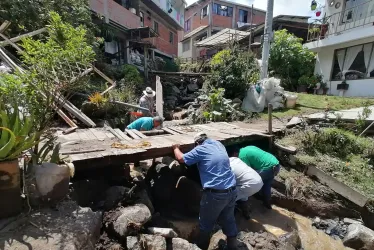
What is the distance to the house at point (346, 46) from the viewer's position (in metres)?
11.6

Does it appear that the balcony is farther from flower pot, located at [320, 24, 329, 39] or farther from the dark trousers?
the dark trousers

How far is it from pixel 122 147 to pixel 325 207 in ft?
15.2

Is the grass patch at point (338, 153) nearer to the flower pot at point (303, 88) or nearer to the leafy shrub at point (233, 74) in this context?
the leafy shrub at point (233, 74)

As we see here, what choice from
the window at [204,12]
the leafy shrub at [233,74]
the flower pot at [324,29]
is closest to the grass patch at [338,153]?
the leafy shrub at [233,74]

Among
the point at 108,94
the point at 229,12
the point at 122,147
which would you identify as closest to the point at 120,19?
the point at 108,94

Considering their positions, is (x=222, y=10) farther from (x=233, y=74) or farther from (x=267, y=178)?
(x=267, y=178)

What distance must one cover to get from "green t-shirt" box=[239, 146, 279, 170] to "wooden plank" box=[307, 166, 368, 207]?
1217 millimetres

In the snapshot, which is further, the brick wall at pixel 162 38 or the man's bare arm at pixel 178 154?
the brick wall at pixel 162 38

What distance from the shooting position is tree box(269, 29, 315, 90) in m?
14.0

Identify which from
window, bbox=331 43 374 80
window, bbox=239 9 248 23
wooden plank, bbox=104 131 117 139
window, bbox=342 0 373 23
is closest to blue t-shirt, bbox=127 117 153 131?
wooden plank, bbox=104 131 117 139

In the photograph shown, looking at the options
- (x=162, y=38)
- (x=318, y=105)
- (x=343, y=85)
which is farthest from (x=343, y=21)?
(x=162, y=38)

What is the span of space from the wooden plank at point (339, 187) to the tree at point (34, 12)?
1001 cm

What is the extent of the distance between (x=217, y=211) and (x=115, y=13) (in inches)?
593

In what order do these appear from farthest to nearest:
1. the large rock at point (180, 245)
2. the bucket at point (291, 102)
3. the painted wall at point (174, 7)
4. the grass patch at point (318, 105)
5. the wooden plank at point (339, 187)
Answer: the painted wall at point (174, 7)
the bucket at point (291, 102)
the grass patch at point (318, 105)
the wooden plank at point (339, 187)
the large rock at point (180, 245)
